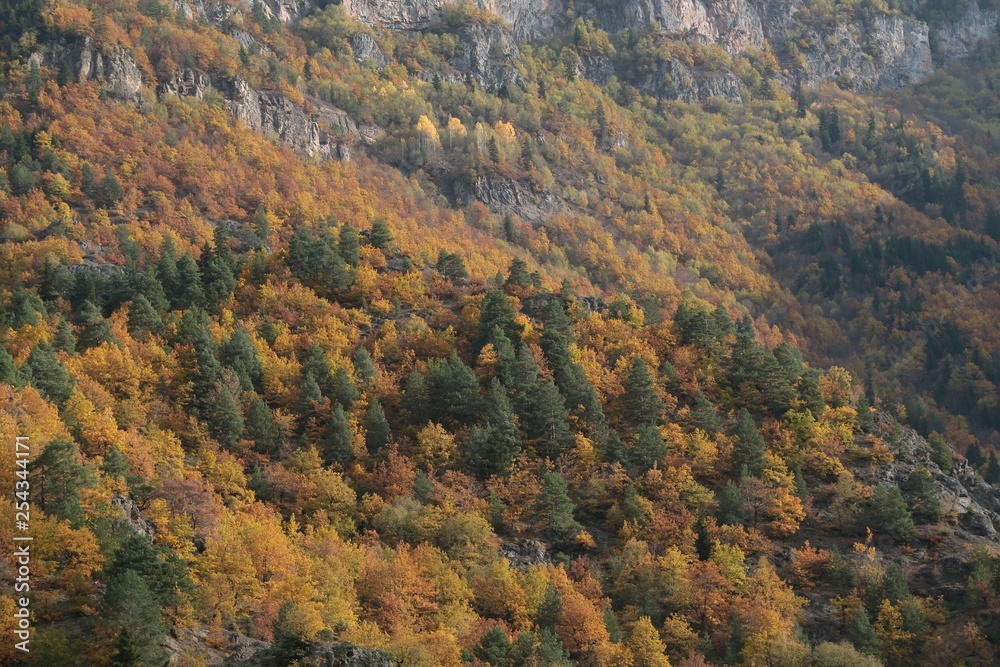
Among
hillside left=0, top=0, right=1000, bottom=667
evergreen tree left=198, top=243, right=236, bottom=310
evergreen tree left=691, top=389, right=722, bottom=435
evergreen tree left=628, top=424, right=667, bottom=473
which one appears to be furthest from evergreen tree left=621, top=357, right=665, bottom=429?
evergreen tree left=198, top=243, right=236, bottom=310

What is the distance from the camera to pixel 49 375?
92.0 metres

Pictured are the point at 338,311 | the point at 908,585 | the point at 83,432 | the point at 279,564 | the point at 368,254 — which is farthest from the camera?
the point at 368,254

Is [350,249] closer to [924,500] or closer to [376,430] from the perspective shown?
[376,430]

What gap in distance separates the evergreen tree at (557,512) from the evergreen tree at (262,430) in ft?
83.1

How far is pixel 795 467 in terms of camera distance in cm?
10550

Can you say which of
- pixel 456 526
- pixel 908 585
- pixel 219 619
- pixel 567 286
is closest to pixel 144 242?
pixel 567 286

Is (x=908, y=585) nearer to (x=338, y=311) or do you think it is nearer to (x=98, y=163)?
(x=338, y=311)

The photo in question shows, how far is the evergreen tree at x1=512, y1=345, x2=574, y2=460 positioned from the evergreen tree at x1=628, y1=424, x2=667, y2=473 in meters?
6.59

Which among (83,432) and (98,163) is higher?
(83,432)

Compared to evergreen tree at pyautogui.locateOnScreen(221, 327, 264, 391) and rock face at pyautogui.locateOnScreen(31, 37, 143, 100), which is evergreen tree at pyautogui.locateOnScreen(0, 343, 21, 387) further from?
rock face at pyautogui.locateOnScreen(31, 37, 143, 100)

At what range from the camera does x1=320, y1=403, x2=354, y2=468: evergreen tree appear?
101938mm

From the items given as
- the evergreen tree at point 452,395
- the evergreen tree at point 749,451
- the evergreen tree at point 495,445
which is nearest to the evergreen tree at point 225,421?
the evergreen tree at point 452,395

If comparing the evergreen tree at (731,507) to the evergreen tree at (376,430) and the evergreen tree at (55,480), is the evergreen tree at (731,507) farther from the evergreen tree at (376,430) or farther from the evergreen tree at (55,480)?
the evergreen tree at (55,480)

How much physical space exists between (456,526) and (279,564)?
18.3 m
